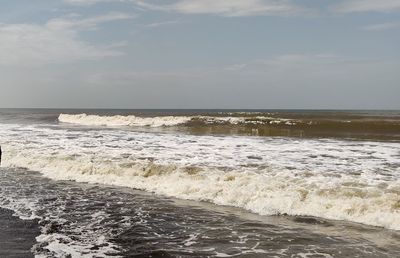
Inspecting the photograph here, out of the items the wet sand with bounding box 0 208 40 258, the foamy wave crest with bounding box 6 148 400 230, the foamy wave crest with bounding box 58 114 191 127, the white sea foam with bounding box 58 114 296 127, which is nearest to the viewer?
the wet sand with bounding box 0 208 40 258

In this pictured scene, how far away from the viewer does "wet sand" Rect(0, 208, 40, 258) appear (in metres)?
7.09

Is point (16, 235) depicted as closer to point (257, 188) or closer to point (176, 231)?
point (176, 231)

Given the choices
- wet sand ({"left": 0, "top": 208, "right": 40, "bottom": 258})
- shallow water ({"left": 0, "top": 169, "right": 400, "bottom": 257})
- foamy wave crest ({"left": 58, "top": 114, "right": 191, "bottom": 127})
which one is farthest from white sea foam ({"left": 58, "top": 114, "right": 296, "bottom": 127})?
wet sand ({"left": 0, "top": 208, "right": 40, "bottom": 258})

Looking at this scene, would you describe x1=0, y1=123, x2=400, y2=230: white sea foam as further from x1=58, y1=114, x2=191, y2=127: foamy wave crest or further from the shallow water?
x1=58, y1=114, x2=191, y2=127: foamy wave crest

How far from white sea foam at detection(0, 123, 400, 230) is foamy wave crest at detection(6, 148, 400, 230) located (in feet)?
0.07

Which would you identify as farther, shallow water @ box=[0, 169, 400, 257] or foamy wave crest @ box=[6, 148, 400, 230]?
foamy wave crest @ box=[6, 148, 400, 230]

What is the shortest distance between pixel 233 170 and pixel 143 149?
24.9 ft

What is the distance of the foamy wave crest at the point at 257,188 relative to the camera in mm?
9977

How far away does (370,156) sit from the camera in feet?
59.8

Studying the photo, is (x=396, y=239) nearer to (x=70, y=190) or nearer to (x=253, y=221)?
(x=253, y=221)

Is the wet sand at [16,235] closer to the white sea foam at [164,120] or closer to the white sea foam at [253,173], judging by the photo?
the white sea foam at [253,173]

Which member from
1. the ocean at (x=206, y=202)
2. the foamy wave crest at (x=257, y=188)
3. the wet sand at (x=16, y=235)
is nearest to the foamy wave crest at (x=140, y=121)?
the ocean at (x=206, y=202)

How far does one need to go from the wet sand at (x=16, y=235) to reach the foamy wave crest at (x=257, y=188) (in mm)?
4593

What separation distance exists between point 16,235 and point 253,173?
7746mm
